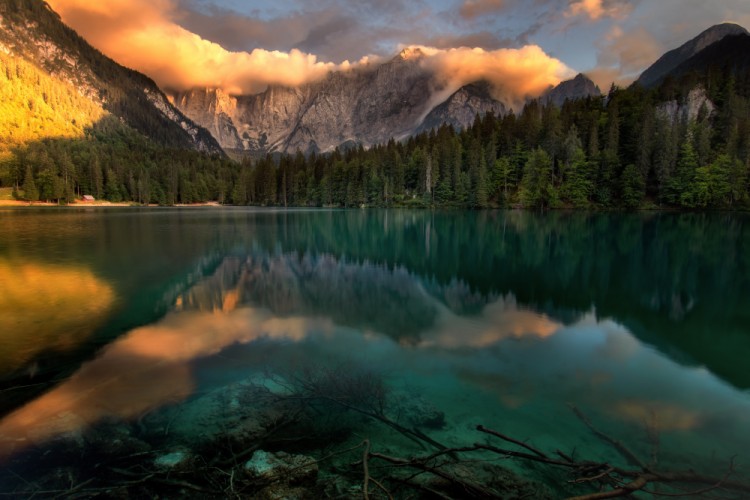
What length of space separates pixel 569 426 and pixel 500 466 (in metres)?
2.25

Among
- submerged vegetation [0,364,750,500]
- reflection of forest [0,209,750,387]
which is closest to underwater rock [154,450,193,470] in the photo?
submerged vegetation [0,364,750,500]

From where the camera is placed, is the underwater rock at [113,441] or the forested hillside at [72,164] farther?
the forested hillside at [72,164]

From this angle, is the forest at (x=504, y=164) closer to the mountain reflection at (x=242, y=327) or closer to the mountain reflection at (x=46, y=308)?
the mountain reflection at (x=242, y=327)

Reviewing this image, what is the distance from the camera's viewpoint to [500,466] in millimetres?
5973

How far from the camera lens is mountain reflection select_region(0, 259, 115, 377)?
36.7 feet

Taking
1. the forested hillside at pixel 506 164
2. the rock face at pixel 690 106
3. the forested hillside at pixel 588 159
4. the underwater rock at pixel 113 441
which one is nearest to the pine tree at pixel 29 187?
the forested hillside at pixel 506 164

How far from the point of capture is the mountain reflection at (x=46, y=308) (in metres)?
11.2

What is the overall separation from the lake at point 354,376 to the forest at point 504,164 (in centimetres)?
8087

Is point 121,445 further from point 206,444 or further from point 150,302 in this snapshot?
point 150,302

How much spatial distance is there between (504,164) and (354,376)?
354ft

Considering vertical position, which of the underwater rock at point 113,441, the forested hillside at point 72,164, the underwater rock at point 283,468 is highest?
the forested hillside at point 72,164

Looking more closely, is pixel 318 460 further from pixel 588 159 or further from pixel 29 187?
pixel 29 187

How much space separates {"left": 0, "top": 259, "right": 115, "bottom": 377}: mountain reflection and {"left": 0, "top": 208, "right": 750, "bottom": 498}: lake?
0.10 metres

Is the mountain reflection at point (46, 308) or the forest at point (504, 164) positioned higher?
the forest at point (504, 164)
